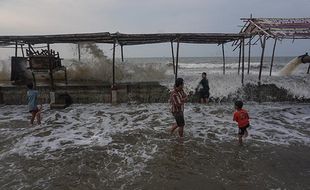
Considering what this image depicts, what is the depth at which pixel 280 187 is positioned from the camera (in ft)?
18.1

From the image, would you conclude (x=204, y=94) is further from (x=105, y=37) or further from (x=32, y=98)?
(x=32, y=98)

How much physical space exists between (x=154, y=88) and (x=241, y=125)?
718 cm

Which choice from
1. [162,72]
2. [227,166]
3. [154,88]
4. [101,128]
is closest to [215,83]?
[154,88]

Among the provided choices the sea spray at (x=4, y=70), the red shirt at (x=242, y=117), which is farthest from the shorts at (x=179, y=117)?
the sea spray at (x=4, y=70)

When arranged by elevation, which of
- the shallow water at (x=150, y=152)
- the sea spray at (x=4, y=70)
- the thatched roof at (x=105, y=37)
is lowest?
the shallow water at (x=150, y=152)

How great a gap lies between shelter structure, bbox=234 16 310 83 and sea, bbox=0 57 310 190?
3.43 metres

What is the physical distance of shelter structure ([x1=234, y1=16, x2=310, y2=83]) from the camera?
46.0 feet

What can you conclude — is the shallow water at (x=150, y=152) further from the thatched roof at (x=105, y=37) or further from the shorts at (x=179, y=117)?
the thatched roof at (x=105, y=37)

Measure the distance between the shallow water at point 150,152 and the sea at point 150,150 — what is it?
0.02m

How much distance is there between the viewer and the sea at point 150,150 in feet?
19.2

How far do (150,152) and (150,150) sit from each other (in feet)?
0.49

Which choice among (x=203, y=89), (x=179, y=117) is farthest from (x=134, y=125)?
(x=203, y=89)

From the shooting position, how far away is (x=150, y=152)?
748 centimetres

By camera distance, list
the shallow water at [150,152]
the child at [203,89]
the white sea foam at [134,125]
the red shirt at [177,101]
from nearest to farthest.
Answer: the shallow water at [150,152] → the red shirt at [177,101] → the white sea foam at [134,125] → the child at [203,89]
